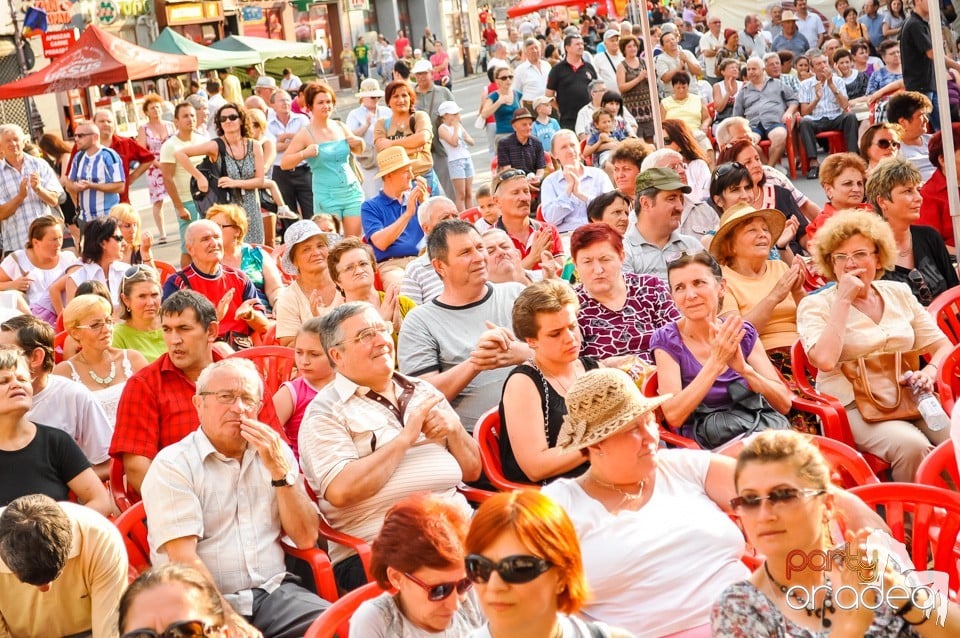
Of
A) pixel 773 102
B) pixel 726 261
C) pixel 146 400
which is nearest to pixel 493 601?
pixel 146 400

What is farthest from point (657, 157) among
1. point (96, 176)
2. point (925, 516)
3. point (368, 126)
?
point (96, 176)

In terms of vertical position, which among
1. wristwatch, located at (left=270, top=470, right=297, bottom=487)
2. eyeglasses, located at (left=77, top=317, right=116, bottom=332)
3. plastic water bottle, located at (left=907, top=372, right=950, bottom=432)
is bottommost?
plastic water bottle, located at (left=907, top=372, right=950, bottom=432)

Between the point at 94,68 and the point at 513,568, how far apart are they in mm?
14705

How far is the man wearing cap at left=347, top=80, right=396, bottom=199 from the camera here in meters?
11.8

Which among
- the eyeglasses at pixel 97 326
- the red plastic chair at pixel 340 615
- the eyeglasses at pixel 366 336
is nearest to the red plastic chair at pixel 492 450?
the eyeglasses at pixel 366 336

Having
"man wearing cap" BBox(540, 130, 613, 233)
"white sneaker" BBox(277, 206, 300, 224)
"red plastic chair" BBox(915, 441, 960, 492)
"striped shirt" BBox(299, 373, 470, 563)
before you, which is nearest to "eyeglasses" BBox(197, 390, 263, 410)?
"striped shirt" BBox(299, 373, 470, 563)

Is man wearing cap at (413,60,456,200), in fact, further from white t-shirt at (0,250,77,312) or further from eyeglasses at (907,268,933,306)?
eyeglasses at (907,268,933,306)

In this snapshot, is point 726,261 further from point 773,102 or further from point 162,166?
point 773,102

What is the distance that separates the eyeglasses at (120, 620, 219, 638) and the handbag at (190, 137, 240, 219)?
758cm

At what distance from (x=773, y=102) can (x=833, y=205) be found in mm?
7244

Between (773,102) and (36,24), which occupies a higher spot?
(36,24)

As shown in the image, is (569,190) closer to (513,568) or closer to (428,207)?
(428,207)

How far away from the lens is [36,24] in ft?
75.6

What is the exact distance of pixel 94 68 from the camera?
628 inches
